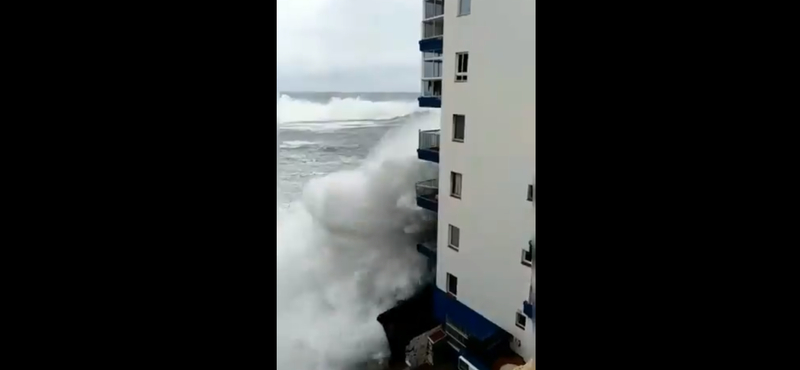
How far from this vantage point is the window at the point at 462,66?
1412mm

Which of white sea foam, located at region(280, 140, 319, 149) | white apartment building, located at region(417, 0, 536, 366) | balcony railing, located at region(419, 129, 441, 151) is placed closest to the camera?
white sea foam, located at region(280, 140, 319, 149)

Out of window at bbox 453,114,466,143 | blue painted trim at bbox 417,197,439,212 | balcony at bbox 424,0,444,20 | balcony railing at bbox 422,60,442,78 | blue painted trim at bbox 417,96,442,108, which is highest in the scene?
balcony at bbox 424,0,444,20

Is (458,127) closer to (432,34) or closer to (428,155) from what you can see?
(428,155)

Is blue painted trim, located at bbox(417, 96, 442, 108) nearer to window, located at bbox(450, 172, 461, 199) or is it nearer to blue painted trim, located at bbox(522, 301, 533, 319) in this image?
window, located at bbox(450, 172, 461, 199)

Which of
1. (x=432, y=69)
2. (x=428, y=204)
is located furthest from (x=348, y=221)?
(x=432, y=69)

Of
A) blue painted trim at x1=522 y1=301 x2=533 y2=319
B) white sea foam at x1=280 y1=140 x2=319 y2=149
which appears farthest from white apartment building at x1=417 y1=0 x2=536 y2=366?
white sea foam at x1=280 y1=140 x2=319 y2=149

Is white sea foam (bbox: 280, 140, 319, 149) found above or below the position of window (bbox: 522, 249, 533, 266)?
above

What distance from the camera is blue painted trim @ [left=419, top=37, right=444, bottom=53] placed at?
55.1 inches

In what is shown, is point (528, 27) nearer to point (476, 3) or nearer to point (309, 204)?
point (476, 3)

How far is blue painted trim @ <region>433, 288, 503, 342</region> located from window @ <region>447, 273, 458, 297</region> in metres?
0.01

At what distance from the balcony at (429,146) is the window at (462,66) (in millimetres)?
137
